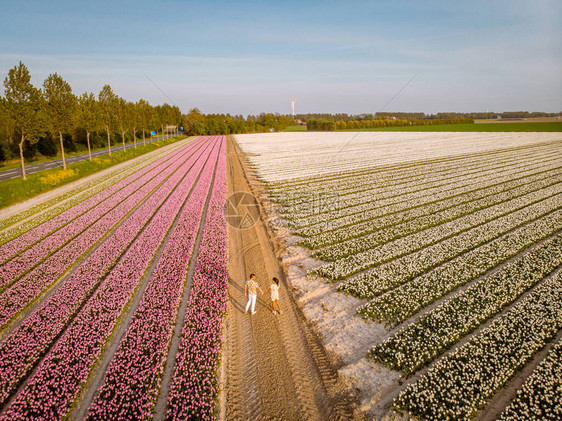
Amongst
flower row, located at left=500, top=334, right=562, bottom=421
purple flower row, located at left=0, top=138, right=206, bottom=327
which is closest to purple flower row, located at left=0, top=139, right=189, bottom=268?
purple flower row, located at left=0, top=138, right=206, bottom=327

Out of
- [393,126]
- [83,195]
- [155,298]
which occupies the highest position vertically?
[393,126]

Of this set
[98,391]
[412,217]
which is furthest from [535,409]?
[412,217]

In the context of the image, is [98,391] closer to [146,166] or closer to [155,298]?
[155,298]

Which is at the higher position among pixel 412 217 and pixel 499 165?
pixel 499 165

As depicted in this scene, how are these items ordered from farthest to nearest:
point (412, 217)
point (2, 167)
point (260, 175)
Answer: point (2, 167), point (260, 175), point (412, 217)

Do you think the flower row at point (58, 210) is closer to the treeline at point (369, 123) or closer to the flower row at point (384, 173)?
the flower row at point (384, 173)

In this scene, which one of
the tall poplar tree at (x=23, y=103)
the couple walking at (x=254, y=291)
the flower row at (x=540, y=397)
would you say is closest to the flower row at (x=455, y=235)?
the couple walking at (x=254, y=291)
